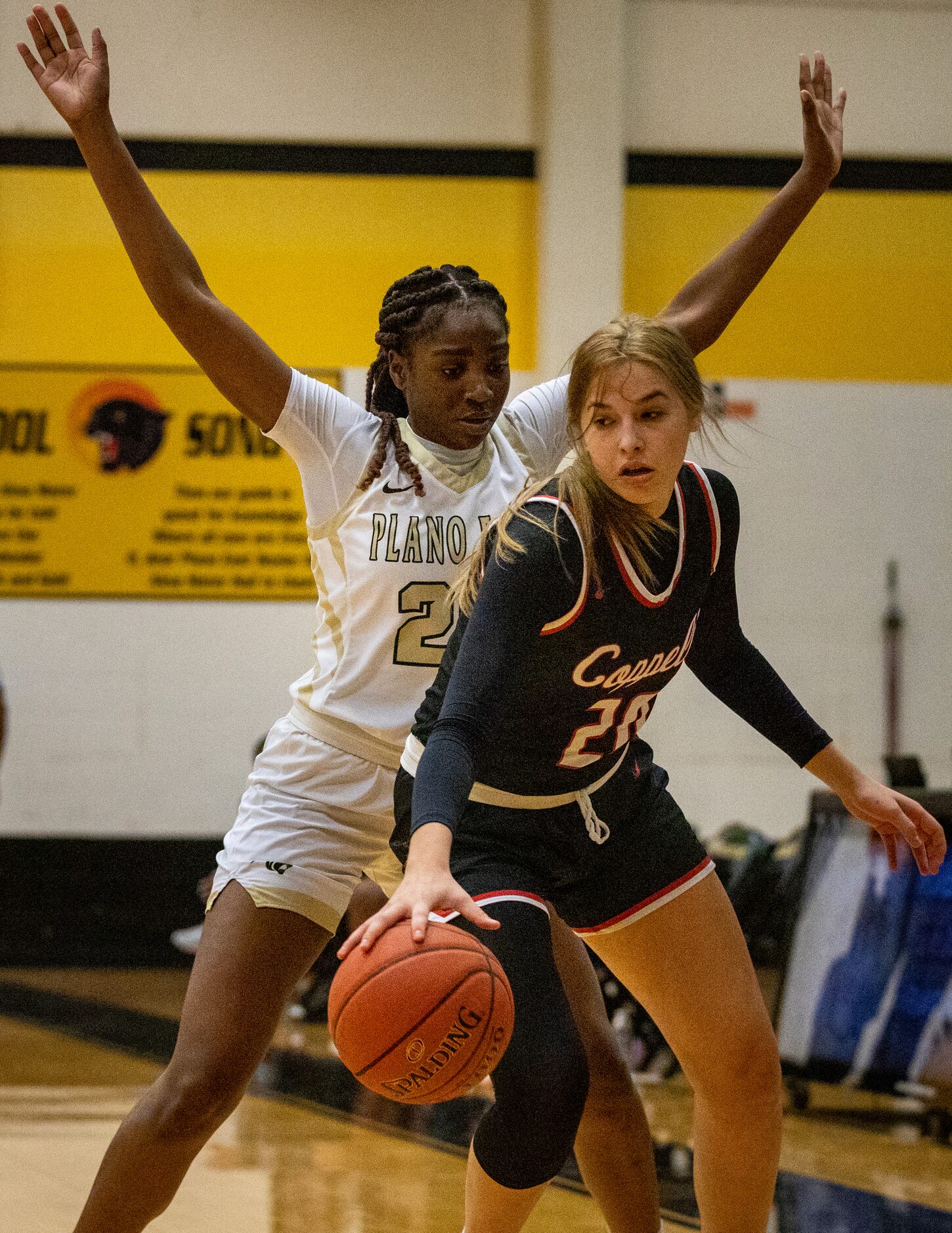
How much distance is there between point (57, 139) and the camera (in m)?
8.79

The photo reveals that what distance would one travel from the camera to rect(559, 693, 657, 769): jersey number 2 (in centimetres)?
251

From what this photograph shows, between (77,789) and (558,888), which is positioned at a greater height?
(558,888)

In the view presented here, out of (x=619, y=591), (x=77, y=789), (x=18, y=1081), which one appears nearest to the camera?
(x=619, y=591)

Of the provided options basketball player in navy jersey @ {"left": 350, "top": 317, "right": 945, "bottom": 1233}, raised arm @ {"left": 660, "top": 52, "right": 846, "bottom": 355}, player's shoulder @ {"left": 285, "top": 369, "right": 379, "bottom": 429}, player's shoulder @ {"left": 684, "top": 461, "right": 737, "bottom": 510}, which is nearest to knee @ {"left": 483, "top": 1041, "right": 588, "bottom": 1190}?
basketball player in navy jersey @ {"left": 350, "top": 317, "right": 945, "bottom": 1233}

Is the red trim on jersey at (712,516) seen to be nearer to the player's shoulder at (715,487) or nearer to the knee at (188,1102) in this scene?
the player's shoulder at (715,487)

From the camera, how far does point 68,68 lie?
277 centimetres

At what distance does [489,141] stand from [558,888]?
7069 millimetres

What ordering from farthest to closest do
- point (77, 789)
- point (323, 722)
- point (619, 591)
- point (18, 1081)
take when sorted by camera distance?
point (77, 789)
point (18, 1081)
point (323, 722)
point (619, 591)

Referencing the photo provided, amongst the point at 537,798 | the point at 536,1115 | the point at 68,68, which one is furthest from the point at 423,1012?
A: the point at 68,68

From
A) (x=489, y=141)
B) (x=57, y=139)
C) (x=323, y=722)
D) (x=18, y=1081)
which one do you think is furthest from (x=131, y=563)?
(x=323, y=722)

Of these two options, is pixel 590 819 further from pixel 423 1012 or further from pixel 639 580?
pixel 423 1012

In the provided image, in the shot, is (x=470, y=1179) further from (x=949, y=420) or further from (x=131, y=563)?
(x=949, y=420)

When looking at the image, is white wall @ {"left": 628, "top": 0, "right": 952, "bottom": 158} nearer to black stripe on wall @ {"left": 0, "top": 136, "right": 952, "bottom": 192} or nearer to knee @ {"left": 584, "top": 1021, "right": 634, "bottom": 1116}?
black stripe on wall @ {"left": 0, "top": 136, "right": 952, "bottom": 192}

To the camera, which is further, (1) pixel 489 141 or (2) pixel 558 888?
(1) pixel 489 141
